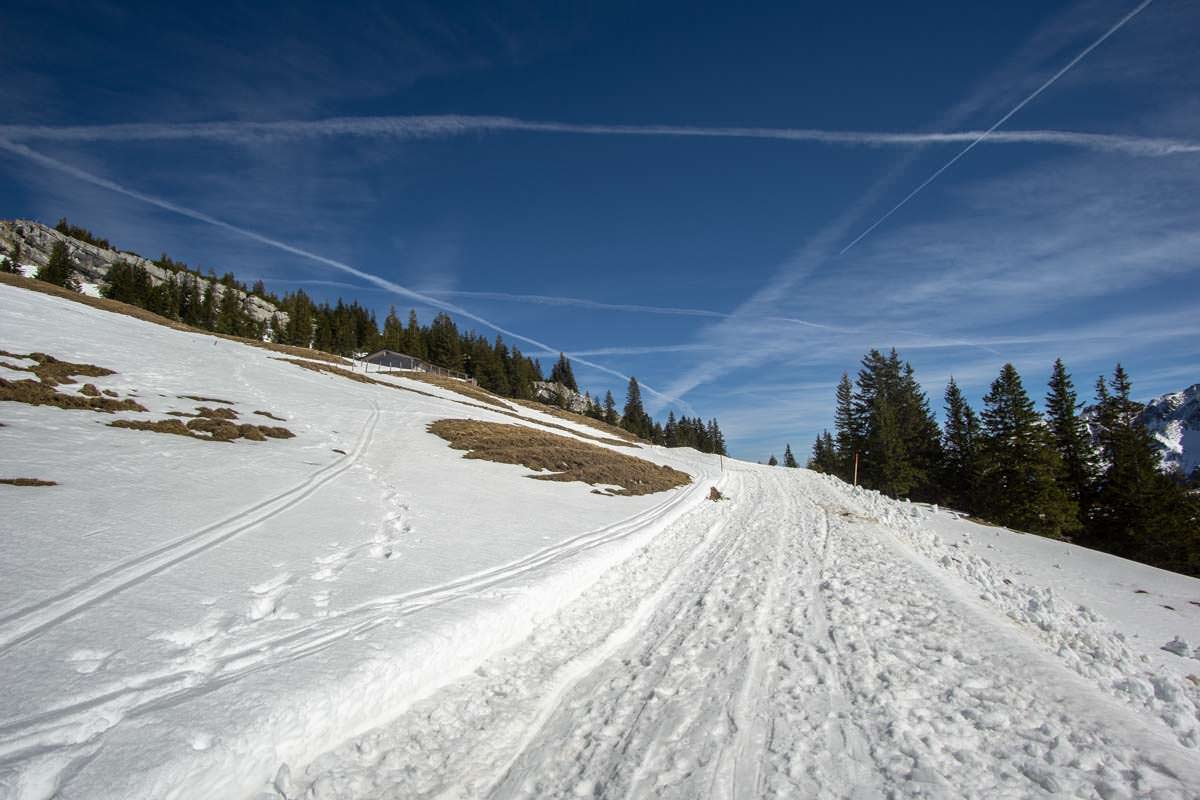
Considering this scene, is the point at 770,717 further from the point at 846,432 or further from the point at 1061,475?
the point at 846,432

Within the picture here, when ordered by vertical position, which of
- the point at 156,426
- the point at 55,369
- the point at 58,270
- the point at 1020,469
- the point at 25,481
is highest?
the point at 58,270

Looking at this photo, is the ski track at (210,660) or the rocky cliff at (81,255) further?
the rocky cliff at (81,255)

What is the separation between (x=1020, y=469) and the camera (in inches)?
1348

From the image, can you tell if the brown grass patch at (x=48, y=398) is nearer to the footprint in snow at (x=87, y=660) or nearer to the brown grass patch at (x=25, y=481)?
the brown grass patch at (x=25, y=481)

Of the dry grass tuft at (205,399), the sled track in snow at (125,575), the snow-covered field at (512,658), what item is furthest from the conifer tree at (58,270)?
the sled track in snow at (125,575)

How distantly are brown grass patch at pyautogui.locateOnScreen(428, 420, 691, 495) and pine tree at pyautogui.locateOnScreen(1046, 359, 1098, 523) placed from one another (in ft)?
103

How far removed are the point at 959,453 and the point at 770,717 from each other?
56215mm

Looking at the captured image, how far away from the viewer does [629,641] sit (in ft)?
20.3

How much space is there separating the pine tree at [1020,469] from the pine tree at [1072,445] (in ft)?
6.38

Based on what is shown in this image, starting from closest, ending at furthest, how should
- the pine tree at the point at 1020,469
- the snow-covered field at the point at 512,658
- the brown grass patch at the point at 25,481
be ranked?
the snow-covered field at the point at 512,658 < the brown grass patch at the point at 25,481 < the pine tree at the point at 1020,469

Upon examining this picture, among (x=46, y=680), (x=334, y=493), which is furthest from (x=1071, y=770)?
(x=334, y=493)

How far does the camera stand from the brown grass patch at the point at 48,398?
13.4m

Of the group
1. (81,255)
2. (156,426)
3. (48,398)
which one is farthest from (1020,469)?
(81,255)

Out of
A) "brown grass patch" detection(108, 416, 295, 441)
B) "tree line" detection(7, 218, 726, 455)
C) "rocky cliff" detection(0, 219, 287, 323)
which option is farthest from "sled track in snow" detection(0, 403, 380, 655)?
"rocky cliff" detection(0, 219, 287, 323)
